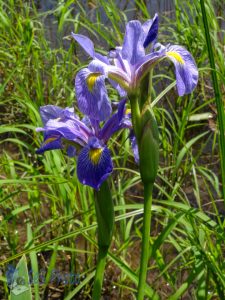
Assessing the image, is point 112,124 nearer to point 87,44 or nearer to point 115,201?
point 87,44

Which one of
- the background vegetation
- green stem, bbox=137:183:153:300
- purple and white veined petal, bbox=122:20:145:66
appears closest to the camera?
green stem, bbox=137:183:153:300

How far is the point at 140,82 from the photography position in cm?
91

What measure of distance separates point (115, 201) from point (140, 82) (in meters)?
0.98

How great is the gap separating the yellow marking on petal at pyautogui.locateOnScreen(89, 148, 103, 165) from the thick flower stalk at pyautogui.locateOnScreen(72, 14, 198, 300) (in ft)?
0.17

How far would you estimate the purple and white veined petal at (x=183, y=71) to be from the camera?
91 centimetres

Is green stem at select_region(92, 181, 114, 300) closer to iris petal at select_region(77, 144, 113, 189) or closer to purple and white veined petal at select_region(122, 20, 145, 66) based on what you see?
iris petal at select_region(77, 144, 113, 189)

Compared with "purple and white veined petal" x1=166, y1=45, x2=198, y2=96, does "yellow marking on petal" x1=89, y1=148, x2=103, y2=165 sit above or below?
below

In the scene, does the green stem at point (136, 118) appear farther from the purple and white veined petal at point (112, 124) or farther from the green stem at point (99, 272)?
the green stem at point (99, 272)

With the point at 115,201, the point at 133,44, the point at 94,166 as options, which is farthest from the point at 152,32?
the point at 115,201

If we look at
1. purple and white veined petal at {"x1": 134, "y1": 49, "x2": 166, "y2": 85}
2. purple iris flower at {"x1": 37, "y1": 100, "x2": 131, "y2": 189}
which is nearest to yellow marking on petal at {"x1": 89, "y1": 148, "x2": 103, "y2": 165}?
purple iris flower at {"x1": 37, "y1": 100, "x2": 131, "y2": 189}

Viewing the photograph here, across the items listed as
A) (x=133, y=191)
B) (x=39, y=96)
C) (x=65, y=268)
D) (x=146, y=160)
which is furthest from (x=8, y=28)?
(x=146, y=160)

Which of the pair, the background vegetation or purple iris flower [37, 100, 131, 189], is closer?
purple iris flower [37, 100, 131, 189]

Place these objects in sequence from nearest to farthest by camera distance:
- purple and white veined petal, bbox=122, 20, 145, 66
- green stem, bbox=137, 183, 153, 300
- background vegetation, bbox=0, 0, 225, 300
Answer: green stem, bbox=137, 183, 153, 300
purple and white veined petal, bbox=122, 20, 145, 66
background vegetation, bbox=0, 0, 225, 300

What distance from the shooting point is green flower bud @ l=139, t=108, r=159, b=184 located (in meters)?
0.86
